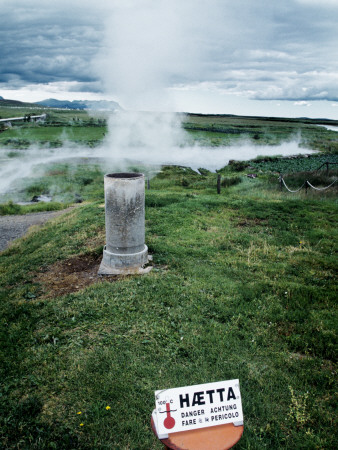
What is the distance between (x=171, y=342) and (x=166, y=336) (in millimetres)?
194

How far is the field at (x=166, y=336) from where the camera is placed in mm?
3867

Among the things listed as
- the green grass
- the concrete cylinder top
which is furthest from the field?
the concrete cylinder top

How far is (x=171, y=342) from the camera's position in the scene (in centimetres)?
523

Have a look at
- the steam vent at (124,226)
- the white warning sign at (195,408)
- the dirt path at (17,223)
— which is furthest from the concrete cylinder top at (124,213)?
the dirt path at (17,223)

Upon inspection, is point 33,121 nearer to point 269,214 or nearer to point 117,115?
point 117,115

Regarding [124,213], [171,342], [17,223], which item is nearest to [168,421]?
[171,342]

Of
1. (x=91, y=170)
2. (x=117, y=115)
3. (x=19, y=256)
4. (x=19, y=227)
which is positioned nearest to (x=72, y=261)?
(x=19, y=256)

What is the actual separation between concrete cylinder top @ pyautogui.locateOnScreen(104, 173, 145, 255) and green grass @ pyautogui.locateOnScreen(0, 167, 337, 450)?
93 centimetres

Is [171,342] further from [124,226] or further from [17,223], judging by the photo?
[17,223]

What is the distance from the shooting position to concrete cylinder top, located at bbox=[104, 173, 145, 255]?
774cm

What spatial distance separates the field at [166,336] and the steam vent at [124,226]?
0.47m

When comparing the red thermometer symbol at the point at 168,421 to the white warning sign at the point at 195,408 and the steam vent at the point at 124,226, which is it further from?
the steam vent at the point at 124,226

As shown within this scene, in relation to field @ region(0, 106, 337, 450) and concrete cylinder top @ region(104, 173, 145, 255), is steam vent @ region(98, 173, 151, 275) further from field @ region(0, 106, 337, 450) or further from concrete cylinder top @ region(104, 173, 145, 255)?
field @ region(0, 106, 337, 450)

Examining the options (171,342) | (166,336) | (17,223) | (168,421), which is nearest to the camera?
(168,421)
